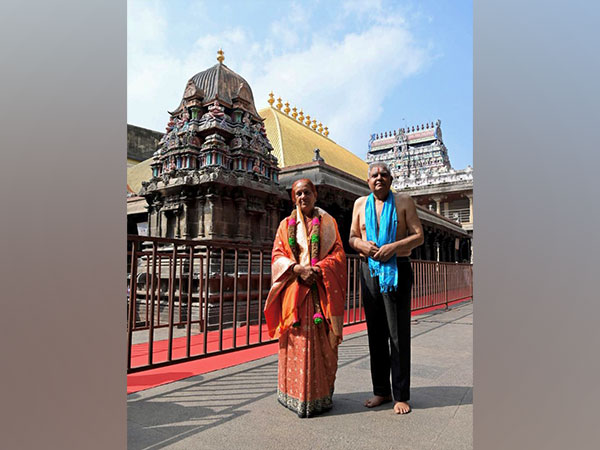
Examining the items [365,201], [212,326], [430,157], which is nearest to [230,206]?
[212,326]

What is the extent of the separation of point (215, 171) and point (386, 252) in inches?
229

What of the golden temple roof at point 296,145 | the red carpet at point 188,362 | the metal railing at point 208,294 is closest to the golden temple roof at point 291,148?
the golden temple roof at point 296,145

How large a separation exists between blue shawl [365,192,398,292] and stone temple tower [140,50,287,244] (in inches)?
217

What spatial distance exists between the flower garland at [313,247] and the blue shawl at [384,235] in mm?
321

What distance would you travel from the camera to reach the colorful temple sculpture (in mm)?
22641

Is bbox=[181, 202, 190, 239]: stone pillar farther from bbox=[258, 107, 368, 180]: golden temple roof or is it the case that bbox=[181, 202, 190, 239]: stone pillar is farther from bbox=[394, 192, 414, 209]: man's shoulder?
bbox=[394, 192, 414, 209]: man's shoulder

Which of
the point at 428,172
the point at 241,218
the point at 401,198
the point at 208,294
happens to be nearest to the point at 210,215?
the point at 241,218

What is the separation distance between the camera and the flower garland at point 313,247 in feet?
7.78

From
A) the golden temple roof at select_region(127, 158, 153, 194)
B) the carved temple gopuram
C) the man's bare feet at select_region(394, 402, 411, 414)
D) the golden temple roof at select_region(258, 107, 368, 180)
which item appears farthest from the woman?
the golden temple roof at select_region(127, 158, 153, 194)

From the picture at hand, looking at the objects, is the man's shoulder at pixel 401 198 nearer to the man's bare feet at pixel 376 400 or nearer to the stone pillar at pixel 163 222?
the man's bare feet at pixel 376 400
